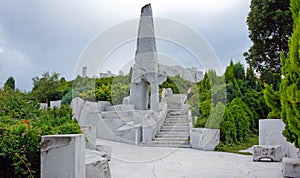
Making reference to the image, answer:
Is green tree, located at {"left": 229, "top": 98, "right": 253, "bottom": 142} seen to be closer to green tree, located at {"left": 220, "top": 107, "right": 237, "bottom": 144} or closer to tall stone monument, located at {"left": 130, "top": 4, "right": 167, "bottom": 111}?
green tree, located at {"left": 220, "top": 107, "right": 237, "bottom": 144}

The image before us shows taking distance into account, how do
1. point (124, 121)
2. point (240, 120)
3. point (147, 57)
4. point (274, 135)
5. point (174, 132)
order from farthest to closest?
point (147, 57)
point (124, 121)
point (174, 132)
point (240, 120)
point (274, 135)

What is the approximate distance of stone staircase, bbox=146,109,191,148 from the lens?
9.89 meters

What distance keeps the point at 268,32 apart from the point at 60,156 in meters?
10.1

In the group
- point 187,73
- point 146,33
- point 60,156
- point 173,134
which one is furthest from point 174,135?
point 187,73

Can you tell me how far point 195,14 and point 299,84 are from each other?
6.11 meters

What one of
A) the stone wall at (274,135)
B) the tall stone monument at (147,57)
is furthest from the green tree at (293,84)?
the tall stone monument at (147,57)

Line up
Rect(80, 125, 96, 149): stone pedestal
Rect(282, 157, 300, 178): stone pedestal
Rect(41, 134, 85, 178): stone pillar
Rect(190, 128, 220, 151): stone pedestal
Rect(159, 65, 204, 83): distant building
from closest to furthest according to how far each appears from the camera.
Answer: Rect(41, 134, 85, 178): stone pillar < Rect(282, 157, 300, 178): stone pedestal < Rect(80, 125, 96, 149): stone pedestal < Rect(190, 128, 220, 151): stone pedestal < Rect(159, 65, 204, 83): distant building

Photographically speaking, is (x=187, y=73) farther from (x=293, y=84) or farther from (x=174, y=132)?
(x=293, y=84)

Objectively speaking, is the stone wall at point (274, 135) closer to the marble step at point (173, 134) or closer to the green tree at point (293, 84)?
the green tree at point (293, 84)

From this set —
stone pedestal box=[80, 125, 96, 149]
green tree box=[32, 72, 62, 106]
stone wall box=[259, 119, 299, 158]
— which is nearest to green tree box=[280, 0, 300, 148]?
stone wall box=[259, 119, 299, 158]

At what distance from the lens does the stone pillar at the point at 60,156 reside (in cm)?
272

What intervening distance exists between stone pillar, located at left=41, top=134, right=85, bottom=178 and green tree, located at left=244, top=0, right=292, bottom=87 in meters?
9.27

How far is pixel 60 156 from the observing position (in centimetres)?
276

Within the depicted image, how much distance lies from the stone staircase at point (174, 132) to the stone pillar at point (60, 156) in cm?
719
